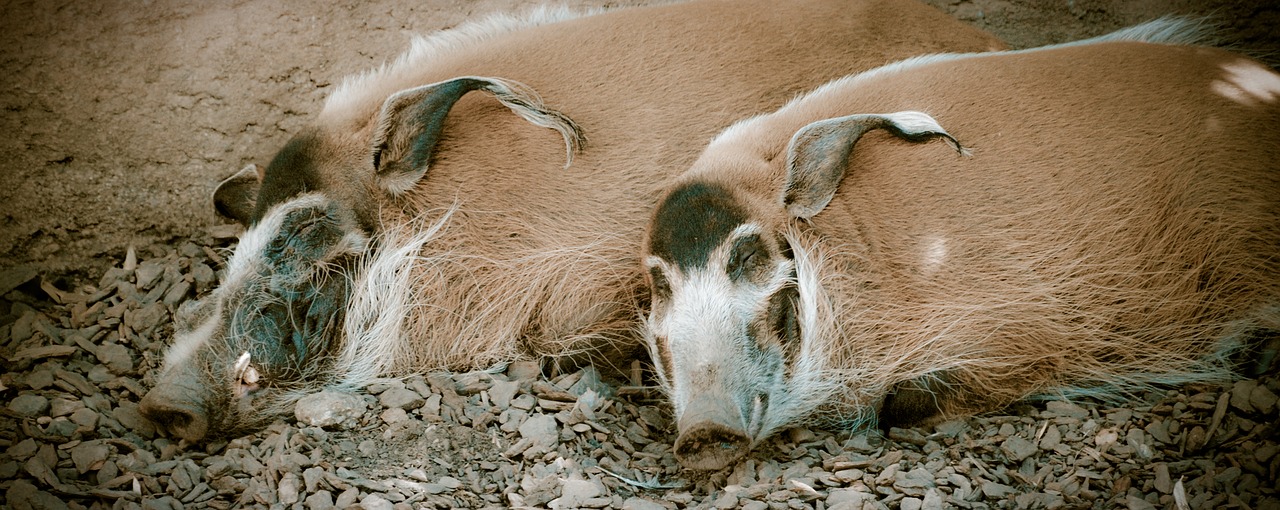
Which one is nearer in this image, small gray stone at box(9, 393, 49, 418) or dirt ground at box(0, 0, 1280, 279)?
small gray stone at box(9, 393, 49, 418)

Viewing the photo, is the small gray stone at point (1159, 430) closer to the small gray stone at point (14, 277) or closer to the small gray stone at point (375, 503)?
the small gray stone at point (375, 503)

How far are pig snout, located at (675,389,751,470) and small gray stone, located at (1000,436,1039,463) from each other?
624 millimetres

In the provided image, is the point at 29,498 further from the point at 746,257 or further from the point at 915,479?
the point at 915,479

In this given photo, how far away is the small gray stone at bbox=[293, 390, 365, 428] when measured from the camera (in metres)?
2.62

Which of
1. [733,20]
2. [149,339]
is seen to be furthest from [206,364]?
[733,20]

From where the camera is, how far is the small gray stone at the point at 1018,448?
2311mm

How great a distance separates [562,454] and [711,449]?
1.40 ft

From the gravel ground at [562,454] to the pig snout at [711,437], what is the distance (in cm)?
9

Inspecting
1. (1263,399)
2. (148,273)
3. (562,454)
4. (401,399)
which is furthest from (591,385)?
(1263,399)

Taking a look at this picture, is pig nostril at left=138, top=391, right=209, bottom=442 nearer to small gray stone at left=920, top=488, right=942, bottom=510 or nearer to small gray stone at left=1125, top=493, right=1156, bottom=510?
small gray stone at left=920, top=488, right=942, bottom=510

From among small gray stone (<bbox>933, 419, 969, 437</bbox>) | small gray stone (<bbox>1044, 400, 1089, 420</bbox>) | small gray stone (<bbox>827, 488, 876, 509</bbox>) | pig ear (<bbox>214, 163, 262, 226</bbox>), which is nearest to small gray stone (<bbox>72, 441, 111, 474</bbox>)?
pig ear (<bbox>214, 163, 262, 226</bbox>)

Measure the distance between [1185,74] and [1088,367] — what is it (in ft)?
2.86

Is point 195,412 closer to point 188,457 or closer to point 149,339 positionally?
point 188,457

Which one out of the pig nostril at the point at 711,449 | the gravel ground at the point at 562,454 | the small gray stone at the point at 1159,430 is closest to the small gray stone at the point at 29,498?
the gravel ground at the point at 562,454
